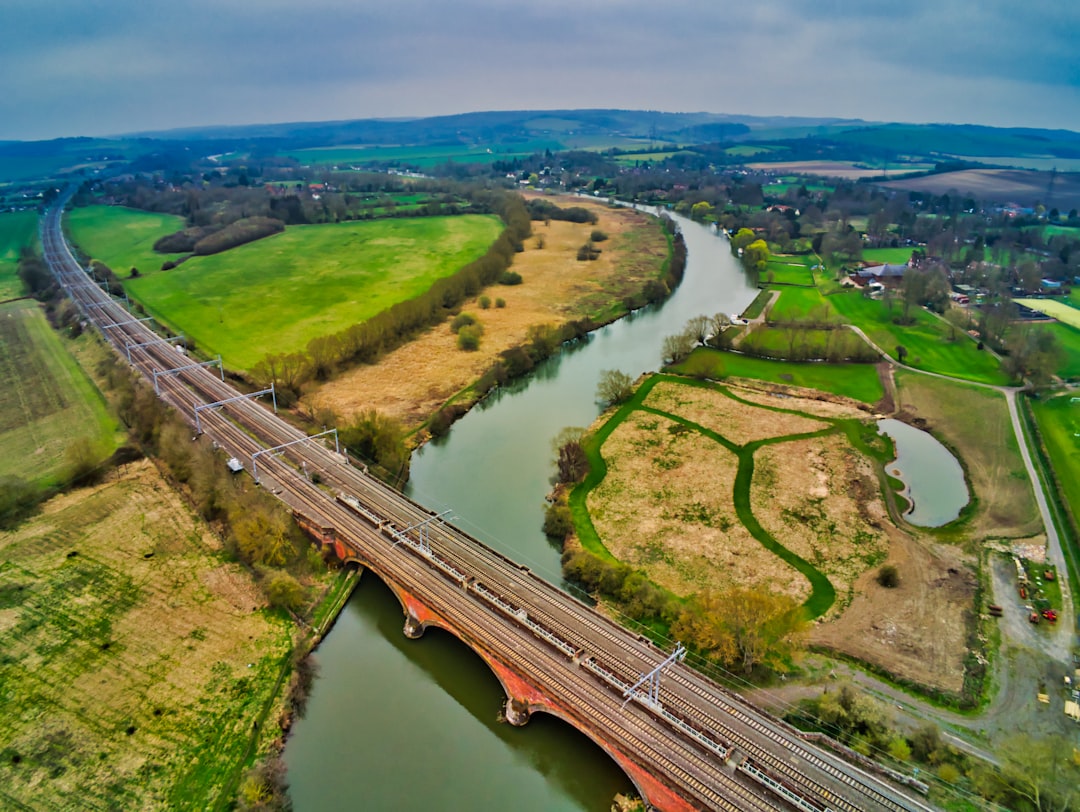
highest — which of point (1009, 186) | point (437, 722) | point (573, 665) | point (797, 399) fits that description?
point (1009, 186)

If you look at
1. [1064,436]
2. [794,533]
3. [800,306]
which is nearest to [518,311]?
[800,306]

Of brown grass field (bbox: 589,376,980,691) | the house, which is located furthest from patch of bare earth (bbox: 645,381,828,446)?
the house

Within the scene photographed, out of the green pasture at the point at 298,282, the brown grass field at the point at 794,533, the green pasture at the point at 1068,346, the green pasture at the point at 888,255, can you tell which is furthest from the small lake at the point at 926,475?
the green pasture at the point at 888,255

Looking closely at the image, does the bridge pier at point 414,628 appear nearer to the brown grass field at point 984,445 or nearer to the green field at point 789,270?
the brown grass field at point 984,445

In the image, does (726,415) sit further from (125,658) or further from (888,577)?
(125,658)

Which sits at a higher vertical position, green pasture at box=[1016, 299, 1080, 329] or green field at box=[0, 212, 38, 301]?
green field at box=[0, 212, 38, 301]

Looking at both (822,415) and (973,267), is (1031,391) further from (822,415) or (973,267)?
(973,267)

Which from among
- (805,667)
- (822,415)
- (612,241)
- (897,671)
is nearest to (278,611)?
(805,667)

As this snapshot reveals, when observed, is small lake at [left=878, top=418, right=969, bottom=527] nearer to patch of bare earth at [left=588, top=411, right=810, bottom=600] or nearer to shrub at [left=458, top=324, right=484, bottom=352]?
patch of bare earth at [left=588, top=411, right=810, bottom=600]
